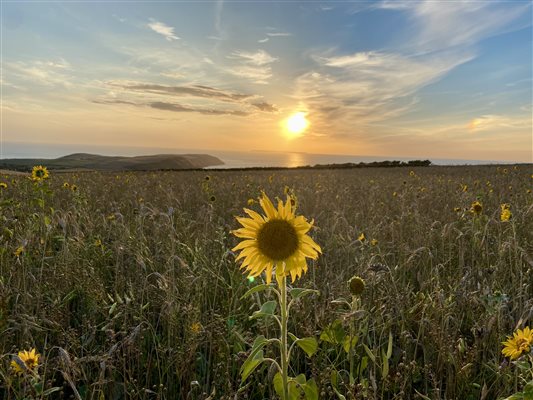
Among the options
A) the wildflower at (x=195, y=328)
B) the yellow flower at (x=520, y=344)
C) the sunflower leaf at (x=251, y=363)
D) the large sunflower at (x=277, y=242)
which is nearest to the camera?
the sunflower leaf at (x=251, y=363)

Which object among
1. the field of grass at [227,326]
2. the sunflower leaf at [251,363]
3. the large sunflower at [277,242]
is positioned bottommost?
the field of grass at [227,326]

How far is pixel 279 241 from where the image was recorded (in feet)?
5.77

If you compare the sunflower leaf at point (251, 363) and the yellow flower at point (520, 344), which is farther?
the yellow flower at point (520, 344)

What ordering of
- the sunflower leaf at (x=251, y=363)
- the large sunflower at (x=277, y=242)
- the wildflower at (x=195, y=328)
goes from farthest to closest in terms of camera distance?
the wildflower at (x=195, y=328), the large sunflower at (x=277, y=242), the sunflower leaf at (x=251, y=363)

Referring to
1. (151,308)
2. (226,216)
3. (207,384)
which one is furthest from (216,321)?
(226,216)

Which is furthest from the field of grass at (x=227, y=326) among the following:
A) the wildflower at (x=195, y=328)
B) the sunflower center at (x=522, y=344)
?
the sunflower center at (x=522, y=344)

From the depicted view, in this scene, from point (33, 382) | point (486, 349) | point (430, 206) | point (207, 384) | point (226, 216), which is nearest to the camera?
point (33, 382)

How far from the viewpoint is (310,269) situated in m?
3.84

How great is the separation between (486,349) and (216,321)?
175 cm

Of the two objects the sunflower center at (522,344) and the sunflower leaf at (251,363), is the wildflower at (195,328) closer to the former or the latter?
the sunflower leaf at (251,363)

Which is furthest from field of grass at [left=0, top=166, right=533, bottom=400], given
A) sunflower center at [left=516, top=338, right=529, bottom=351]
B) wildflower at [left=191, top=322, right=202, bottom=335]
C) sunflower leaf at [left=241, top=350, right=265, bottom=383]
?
sunflower leaf at [left=241, top=350, right=265, bottom=383]

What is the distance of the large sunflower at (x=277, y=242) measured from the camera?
Result: 5.72 feet

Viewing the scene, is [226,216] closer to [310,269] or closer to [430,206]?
[310,269]

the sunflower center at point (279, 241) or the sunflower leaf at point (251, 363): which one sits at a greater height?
the sunflower center at point (279, 241)
